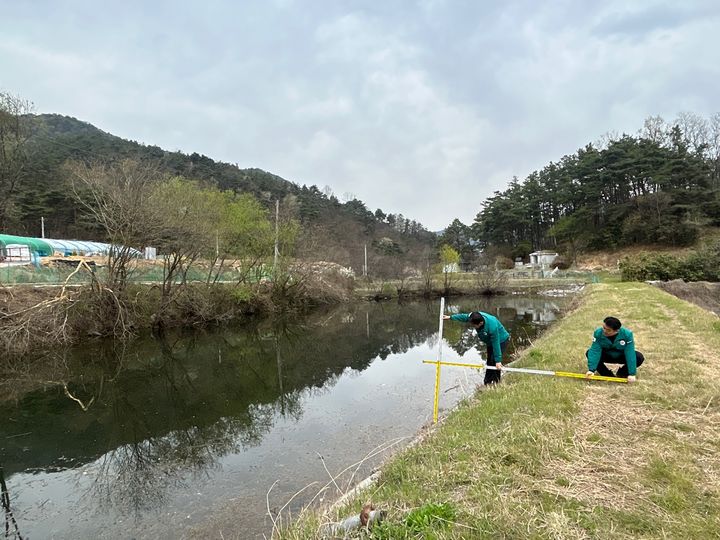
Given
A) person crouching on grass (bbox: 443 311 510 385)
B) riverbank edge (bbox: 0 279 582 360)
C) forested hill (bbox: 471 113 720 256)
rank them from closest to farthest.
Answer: person crouching on grass (bbox: 443 311 510 385) → riverbank edge (bbox: 0 279 582 360) → forested hill (bbox: 471 113 720 256)

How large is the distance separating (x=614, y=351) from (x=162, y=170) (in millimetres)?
27128

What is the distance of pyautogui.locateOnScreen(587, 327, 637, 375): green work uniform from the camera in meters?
5.98

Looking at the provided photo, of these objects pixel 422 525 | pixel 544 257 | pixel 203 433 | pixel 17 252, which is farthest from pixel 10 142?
pixel 544 257

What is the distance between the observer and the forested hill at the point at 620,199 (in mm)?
47938

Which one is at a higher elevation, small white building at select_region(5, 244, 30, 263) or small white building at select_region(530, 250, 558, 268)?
small white building at select_region(530, 250, 558, 268)

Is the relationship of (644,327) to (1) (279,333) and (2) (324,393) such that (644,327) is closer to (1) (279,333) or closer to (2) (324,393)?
(2) (324,393)

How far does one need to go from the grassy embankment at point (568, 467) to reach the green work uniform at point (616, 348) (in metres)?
0.31

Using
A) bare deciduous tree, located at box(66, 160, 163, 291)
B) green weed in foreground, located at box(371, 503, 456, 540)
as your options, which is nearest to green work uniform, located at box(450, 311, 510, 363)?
green weed in foreground, located at box(371, 503, 456, 540)

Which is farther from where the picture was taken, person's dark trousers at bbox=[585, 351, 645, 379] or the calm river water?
person's dark trousers at bbox=[585, 351, 645, 379]

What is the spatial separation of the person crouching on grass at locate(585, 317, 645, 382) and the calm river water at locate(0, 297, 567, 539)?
10.7 feet

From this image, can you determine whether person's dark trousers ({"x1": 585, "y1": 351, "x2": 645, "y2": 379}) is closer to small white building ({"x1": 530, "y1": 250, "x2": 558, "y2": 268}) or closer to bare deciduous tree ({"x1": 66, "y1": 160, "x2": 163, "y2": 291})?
bare deciduous tree ({"x1": 66, "y1": 160, "x2": 163, "y2": 291})

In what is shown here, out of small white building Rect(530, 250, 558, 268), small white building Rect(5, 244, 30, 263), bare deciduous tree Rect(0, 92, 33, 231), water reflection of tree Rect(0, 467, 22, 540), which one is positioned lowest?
water reflection of tree Rect(0, 467, 22, 540)

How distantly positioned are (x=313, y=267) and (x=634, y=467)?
88.4ft

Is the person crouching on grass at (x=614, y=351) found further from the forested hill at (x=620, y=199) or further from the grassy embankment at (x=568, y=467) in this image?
the forested hill at (x=620, y=199)
